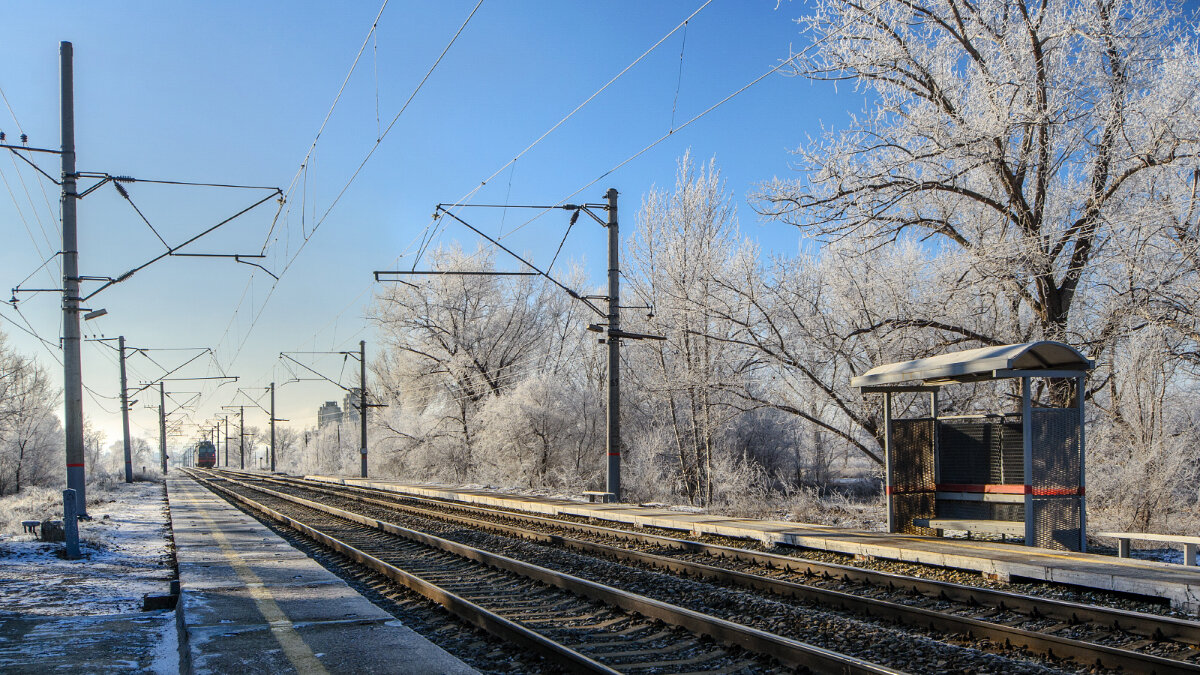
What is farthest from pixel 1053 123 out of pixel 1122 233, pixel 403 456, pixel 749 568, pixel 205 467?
pixel 205 467

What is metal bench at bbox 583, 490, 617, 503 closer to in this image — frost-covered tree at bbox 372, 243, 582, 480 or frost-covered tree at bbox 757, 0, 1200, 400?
frost-covered tree at bbox 757, 0, 1200, 400

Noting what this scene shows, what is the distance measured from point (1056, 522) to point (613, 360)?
11527mm

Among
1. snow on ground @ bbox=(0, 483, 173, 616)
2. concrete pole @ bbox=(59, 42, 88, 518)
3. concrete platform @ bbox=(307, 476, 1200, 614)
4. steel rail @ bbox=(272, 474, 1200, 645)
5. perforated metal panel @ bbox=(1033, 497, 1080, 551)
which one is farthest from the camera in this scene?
concrete pole @ bbox=(59, 42, 88, 518)

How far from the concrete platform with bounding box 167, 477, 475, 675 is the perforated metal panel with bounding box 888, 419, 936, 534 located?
877cm

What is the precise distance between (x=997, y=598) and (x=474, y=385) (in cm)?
3926

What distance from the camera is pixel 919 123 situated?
1670 centimetres

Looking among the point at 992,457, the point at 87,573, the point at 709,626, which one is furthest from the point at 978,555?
the point at 87,573

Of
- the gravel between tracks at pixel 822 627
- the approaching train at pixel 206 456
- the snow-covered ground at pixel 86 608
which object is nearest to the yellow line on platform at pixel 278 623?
the snow-covered ground at pixel 86 608

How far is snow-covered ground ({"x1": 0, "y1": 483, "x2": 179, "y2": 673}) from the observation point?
278 inches

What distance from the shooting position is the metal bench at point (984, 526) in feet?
37.8

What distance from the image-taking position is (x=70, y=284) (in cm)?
1647

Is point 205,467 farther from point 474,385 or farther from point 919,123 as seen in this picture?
point 919,123

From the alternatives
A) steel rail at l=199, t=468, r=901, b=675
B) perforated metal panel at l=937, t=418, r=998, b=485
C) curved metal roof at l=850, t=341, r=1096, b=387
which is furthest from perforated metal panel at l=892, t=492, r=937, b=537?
steel rail at l=199, t=468, r=901, b=675

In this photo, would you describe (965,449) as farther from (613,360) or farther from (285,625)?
(285,625)
